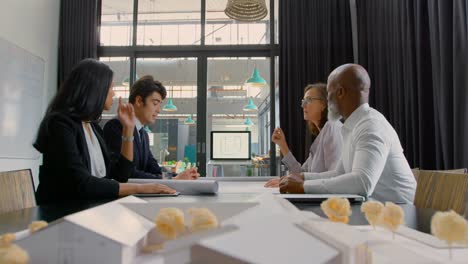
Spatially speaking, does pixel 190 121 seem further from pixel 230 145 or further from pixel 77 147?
pixel 77 147

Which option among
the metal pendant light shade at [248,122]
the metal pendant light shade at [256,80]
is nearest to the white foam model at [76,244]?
the metal pendant light shade at [256,80]

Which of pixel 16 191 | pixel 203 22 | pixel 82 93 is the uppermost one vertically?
pixel 203 22

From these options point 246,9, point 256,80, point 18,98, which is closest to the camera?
point 246,9

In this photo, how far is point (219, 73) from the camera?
498cm

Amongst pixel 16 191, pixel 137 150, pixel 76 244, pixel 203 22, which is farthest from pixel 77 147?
pixel 203 22

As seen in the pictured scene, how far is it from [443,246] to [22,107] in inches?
168

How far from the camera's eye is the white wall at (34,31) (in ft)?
12.0

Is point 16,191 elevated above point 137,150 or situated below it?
below

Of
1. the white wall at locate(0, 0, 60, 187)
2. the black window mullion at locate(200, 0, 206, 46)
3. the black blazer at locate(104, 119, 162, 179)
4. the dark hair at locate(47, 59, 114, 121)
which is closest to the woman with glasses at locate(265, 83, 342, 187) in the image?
the black blazer at locate(104, 119, 162, 179)

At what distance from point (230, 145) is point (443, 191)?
2.94 meters

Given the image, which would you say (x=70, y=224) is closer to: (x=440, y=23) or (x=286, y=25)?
(x=440, y=23)

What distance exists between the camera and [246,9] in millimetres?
3453

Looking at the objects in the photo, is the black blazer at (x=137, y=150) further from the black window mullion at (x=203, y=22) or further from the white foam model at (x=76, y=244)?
the black window mullion at (x=203, y=22)

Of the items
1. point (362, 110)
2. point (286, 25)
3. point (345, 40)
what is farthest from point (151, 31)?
point (362, 110)
